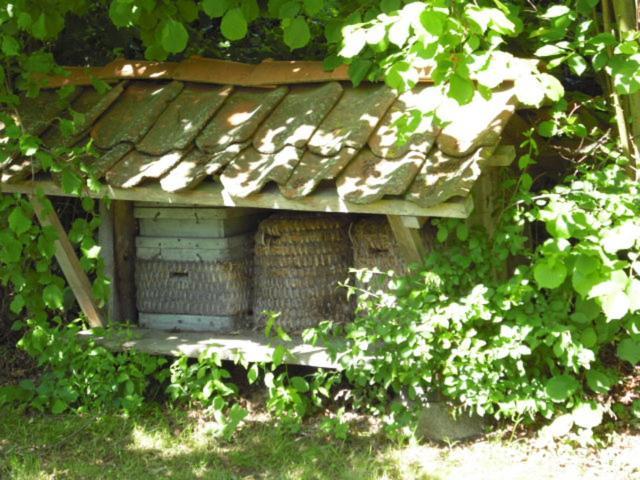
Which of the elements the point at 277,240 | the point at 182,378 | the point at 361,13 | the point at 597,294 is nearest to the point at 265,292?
the point at 277,240

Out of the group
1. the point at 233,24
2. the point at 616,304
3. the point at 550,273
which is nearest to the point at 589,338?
the point at 550,273

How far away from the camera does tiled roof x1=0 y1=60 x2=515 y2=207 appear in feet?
14.6

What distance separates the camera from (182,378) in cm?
536

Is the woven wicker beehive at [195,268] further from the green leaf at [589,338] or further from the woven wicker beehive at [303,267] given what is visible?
the green leaf at [589,338]

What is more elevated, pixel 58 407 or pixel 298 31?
pixel 298 31

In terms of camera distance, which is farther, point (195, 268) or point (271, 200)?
point (195, 268)

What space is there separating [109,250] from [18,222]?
95 cm

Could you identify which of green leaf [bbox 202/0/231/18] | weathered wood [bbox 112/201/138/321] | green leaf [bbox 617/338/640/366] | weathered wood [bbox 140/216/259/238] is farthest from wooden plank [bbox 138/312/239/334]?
green leaf [bbox 617/338/640/366]

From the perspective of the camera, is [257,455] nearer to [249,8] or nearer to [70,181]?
[70,181]

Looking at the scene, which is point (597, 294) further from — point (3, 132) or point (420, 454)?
point (3, 132)

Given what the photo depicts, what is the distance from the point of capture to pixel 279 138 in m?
4.93

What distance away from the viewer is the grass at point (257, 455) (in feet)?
15.0

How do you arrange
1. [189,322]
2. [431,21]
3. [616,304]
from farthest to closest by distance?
[189,322] < [616,304] < [431,21]

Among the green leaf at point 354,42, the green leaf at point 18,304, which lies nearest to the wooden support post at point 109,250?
the green leaf at point 18,304
